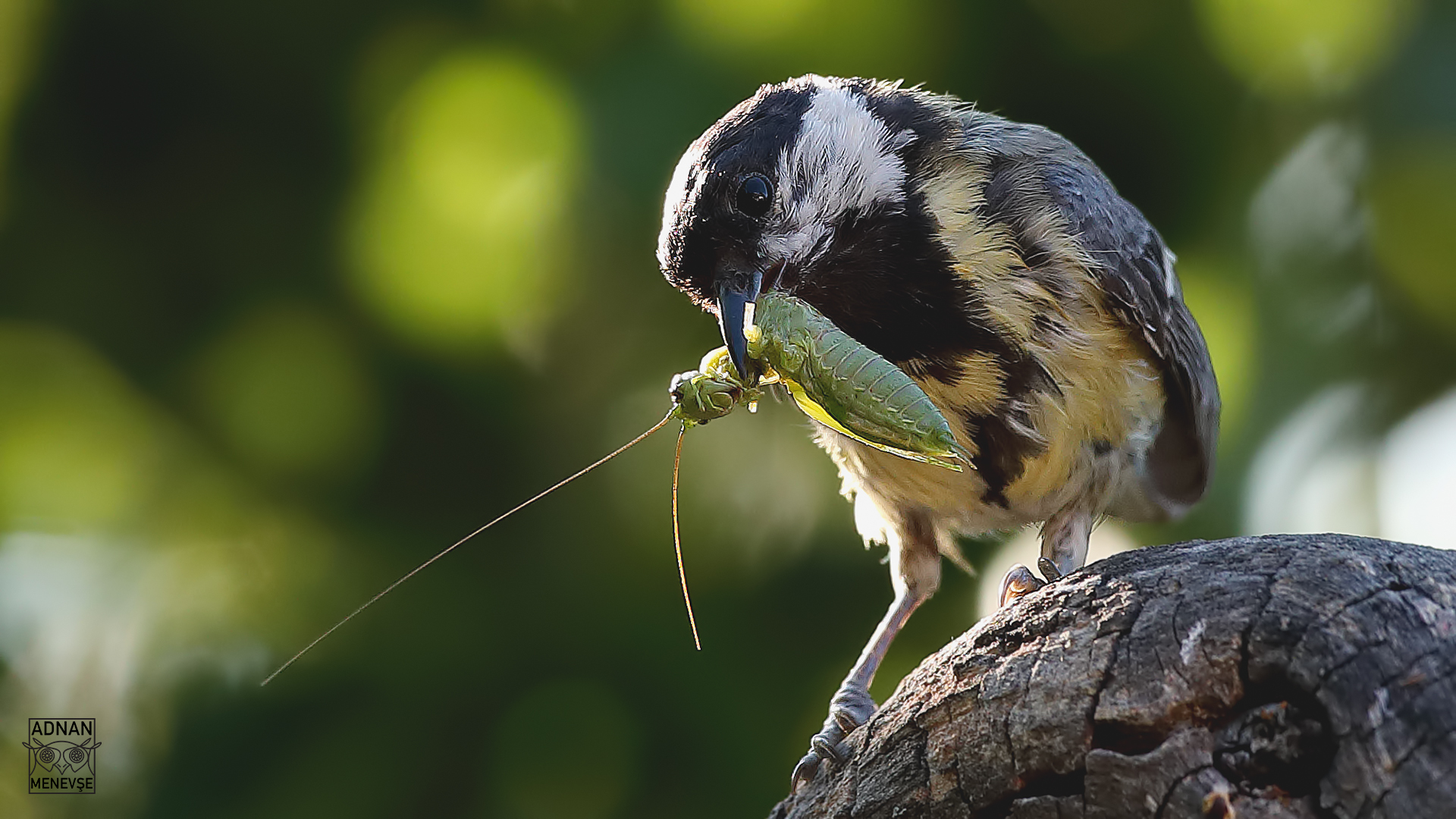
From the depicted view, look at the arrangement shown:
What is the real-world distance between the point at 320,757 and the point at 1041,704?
297 centimetres

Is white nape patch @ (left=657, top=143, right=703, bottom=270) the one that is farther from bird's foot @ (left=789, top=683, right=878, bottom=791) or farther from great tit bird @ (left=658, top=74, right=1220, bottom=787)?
bird's foot @ (left=789, top=683, right=878, bottom=791)

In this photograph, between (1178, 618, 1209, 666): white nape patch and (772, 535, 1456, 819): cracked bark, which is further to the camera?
(1178, 618, 1209, 666): white nape patch

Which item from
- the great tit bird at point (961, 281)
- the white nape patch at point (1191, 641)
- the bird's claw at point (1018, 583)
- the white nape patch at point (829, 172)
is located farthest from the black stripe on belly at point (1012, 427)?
the white nape patch at point (1191, 641)

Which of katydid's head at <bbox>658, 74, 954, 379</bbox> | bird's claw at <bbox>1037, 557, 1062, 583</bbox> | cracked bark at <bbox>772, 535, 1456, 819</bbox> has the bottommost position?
cracked bark at <bbox>772, 535, 1456, 819</bbox>

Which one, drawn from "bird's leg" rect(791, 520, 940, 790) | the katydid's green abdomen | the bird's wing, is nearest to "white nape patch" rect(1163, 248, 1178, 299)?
the bird's wing

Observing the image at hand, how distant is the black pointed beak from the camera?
95.3 inches

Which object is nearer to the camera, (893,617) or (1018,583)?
(1018,583)

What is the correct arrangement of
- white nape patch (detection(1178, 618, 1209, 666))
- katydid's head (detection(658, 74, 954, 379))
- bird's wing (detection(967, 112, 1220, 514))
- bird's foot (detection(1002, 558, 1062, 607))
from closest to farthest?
white nape patch (detection(1178, 618, 1209, 666)), bird's foot (detection(1002, 558, 1062, 607)), katydid's head (detection(658, 74, 954, 379)), bird's wing (detection(967, 112, 1220, 514))

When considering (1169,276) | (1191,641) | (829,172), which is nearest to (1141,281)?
(1169,276)

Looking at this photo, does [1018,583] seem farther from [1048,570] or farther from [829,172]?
[829,172]

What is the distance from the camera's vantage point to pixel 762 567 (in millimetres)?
4078

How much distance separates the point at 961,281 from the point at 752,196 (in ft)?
1.66

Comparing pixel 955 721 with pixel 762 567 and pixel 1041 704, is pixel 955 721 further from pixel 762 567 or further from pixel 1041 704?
pixel 762 567

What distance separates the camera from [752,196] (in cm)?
263
